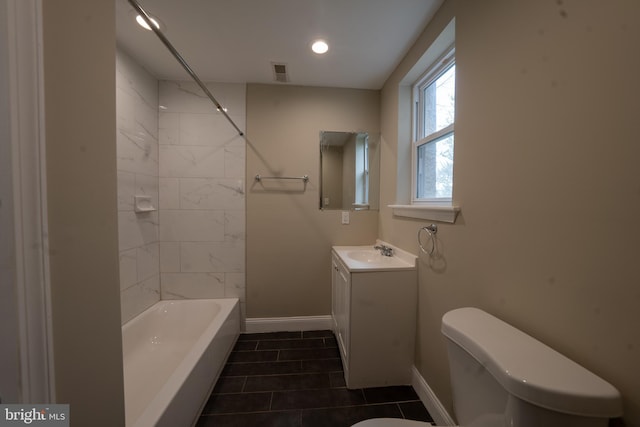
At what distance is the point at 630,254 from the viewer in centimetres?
56

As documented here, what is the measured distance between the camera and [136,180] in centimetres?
179

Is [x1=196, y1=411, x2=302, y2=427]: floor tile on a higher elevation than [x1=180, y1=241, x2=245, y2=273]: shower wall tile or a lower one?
lower

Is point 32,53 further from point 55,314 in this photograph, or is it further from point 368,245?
point 368,245

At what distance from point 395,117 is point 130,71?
2.09m

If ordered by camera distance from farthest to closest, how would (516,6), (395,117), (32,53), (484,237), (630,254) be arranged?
(395,117) < (484,237) < (516,6) < (630,254) < (32,53)

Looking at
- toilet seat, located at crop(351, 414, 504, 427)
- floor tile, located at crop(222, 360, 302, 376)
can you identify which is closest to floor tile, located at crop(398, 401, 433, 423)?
toilet seat, located at crop(351, 414, 504, 427)

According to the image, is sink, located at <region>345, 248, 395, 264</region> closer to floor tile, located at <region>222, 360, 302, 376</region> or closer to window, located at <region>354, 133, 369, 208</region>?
window, located at <region>354, 133, 369, 208</region>

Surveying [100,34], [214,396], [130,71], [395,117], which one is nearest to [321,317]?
[214,396]

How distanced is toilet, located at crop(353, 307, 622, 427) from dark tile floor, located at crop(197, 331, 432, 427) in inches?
23.4

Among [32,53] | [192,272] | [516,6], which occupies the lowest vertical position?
[192,272]

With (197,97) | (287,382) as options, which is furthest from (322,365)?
(197,97)

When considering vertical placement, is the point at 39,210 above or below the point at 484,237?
above

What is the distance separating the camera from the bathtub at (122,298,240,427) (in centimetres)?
111

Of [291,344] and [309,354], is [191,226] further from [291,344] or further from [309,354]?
[309,354]
